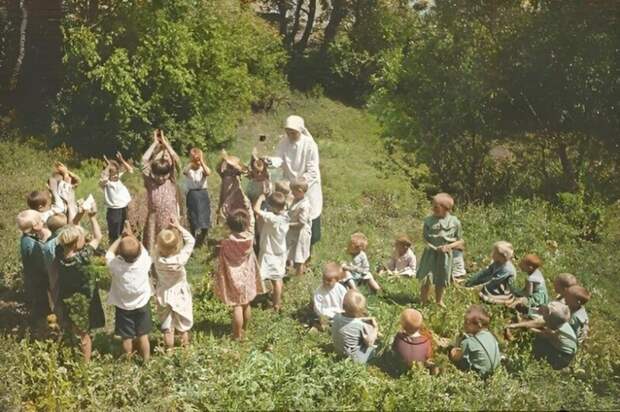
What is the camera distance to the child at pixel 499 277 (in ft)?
28.3

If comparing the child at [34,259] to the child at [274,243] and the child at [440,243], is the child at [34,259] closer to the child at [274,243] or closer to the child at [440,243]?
the child at [274,243]

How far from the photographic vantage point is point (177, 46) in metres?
17.0

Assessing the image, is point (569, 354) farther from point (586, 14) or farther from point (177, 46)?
point (177, 46)

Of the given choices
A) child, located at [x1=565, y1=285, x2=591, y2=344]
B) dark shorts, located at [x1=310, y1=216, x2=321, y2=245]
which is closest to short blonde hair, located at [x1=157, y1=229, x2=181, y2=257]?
dark shorts, located at [x1=310, y1=216, x2=321, y2=245]

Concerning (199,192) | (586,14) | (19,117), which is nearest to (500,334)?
(199,192)

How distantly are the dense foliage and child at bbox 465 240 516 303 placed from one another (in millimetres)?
10539

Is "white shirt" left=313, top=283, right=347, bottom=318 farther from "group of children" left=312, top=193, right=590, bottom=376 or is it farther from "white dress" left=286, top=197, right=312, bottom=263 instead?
"white dress" left=286, top=197, right=312, bottom=263

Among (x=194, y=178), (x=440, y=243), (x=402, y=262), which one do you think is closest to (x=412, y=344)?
(x=440, y=243)

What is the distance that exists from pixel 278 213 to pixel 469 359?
9.86 ft

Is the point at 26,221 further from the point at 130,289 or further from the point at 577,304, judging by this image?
the point at 577,304

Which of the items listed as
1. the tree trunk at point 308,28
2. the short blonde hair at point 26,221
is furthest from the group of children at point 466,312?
the tree trunk at point 308,28

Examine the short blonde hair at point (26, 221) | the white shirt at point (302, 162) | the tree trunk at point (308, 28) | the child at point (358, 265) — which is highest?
the tree trunk at point (308, 28)

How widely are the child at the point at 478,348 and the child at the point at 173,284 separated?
298cm

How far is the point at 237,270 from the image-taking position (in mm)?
7777
